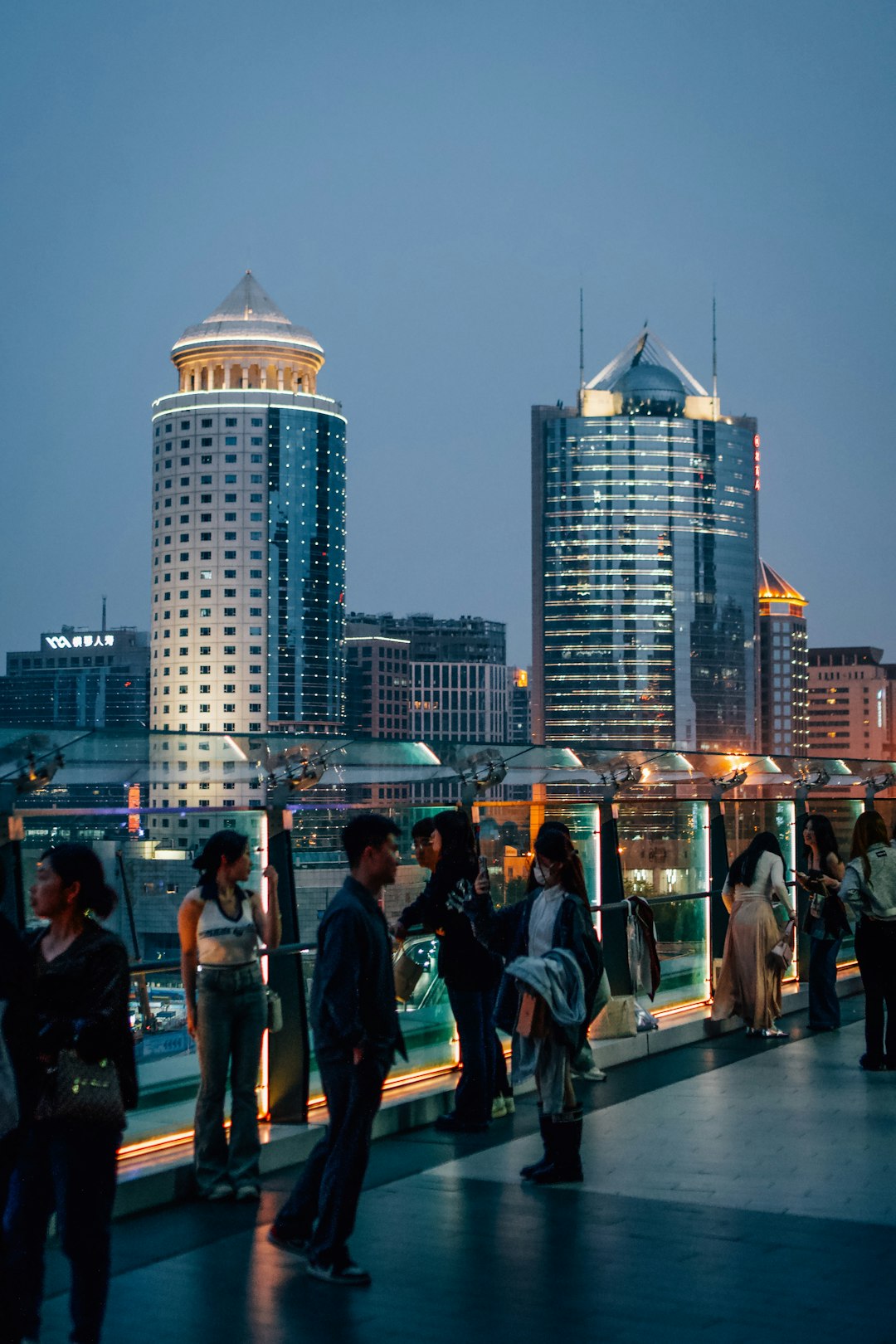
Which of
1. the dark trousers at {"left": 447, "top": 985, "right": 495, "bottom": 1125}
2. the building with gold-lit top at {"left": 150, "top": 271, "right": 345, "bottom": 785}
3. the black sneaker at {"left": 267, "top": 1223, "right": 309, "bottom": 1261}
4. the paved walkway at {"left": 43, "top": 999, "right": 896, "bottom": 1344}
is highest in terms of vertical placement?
the building with gold-lit top at {"left": 150, "top": 271, "right": 345, "bottom": 785}

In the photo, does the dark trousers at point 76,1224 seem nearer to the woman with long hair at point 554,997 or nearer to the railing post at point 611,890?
the woman with long hair at point 554,997

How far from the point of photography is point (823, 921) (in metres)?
13.1

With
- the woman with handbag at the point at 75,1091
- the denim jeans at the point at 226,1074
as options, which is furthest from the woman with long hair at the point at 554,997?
the woman with handbag at the point at 75,1091

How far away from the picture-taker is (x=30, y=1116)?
17.1 feet

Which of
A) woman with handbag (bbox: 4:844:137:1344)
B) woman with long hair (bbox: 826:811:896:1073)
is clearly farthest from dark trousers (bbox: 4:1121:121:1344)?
woman with long hair (bbox: 826:811:896:1073)

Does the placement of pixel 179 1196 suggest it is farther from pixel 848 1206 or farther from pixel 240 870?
pixel 848 1206

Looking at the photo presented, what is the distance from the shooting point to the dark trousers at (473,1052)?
923 cm

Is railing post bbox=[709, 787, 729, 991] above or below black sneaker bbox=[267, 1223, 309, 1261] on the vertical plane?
above

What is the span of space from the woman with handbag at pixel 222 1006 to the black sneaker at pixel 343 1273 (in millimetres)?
1322

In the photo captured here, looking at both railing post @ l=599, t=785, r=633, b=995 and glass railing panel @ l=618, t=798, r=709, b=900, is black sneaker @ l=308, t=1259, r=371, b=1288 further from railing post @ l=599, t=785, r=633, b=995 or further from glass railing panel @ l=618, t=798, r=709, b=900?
glass railing panel @ l=618, t=798, r=709, b=900

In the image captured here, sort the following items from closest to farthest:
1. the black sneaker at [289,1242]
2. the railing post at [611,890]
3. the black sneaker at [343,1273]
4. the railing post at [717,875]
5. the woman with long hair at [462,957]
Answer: the black sneaker at [343,1273], the black sneaker at [289,1242], the woman with long hair at [462,957], the railing post at [611,890], the railing post at [717,875]

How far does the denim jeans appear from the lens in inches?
303

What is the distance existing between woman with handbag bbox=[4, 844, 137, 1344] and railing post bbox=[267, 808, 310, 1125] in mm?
3160

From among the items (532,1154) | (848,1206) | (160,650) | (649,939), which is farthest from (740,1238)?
(160,650)
